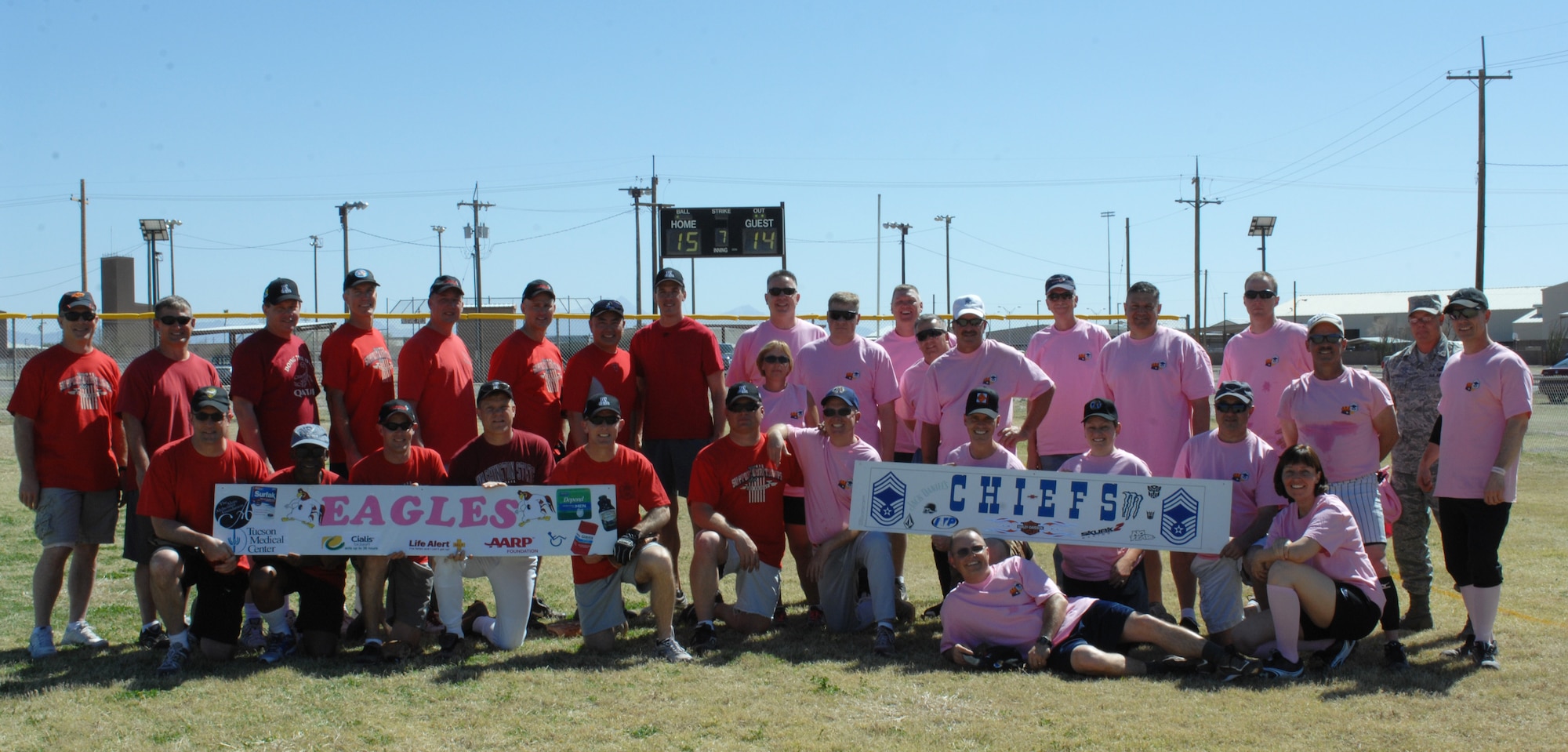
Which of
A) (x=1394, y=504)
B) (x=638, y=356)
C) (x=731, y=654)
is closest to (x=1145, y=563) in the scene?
(x=1394, y=504)

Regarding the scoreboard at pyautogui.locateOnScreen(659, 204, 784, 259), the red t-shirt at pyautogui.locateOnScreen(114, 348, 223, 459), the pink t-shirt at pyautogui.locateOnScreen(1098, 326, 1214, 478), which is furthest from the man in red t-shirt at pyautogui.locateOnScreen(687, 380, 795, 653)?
the scoreboard at pyautogui.locateOnScreen(659, 204, 784, 259)

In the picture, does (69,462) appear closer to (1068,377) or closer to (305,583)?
(305,583)

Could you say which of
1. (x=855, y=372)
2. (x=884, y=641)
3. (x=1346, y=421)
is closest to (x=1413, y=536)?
(x=1346, y=421)

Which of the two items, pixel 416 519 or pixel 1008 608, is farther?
pixel 416 519

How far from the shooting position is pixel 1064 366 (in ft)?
25.2

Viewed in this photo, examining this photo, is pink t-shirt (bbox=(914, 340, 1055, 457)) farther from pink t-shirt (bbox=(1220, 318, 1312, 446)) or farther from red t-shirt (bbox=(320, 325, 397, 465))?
red t-shirt (bbox=(320, 325, 397, 465))

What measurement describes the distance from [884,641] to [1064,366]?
8.62ft

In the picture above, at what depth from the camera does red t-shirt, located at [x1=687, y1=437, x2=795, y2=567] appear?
6.57 metres

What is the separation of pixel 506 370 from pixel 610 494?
5.01 ft

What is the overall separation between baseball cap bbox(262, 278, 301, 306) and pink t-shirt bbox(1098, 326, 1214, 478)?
504cm

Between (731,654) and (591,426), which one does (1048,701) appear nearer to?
(731,654)

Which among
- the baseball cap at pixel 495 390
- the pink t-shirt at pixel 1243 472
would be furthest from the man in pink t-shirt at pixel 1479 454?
the baseball cap at pixel 495 390

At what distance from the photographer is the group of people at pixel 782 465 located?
572 cm

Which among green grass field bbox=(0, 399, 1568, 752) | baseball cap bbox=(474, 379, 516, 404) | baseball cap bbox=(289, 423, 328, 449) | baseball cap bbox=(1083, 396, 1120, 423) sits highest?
baseball cap bbox=(474, 379, 516, 404)
